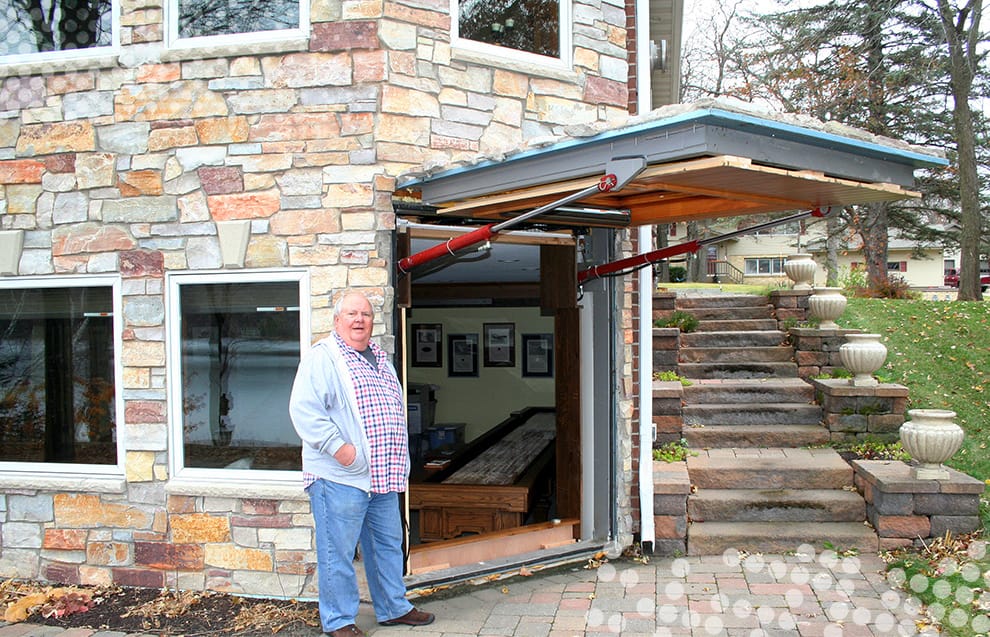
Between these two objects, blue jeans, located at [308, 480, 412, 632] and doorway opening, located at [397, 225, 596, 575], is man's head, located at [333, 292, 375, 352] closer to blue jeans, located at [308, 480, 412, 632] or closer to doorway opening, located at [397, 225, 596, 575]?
doorway opening, located at [397, 225, 596, 575]

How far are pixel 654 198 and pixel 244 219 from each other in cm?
250

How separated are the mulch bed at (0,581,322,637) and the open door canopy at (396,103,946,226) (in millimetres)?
2528

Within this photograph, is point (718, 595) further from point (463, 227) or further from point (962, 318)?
point (962, 318)

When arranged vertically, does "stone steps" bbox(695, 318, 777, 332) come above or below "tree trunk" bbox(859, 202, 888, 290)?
below

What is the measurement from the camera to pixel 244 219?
5.07 m

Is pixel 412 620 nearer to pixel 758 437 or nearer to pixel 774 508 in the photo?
pixel 774 508

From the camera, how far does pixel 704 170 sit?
142 inches

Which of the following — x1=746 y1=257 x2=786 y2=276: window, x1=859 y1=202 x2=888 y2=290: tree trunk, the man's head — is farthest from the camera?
x1=746 y1=257 x2=786 y2=276: window

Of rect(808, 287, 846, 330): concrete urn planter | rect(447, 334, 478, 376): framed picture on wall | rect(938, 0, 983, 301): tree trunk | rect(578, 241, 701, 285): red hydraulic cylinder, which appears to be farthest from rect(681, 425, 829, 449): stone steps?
rect(938, 0, 983, 301): tree trunk

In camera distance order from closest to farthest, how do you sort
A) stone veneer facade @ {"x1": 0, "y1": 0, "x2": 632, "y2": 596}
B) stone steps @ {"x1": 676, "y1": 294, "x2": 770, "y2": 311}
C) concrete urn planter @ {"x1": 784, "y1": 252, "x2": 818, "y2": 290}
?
stone veneer facade @ {"x1": 0, "y1": 0, "x2": 632, "y2": 596} < concrete urn planter @ {"x1": 784, "y1": 252, "x2": 818, "y2": 290} < stone steps @ {"x1": 676, "y1": 294, "x2": 770, "y2": 311}

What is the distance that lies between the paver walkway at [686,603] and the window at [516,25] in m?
3.51

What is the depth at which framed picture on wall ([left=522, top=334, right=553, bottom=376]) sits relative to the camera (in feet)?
39.6

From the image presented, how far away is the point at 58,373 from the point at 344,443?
2.58 meters

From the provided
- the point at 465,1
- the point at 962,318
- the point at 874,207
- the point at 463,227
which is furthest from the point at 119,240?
the point at 874,207
